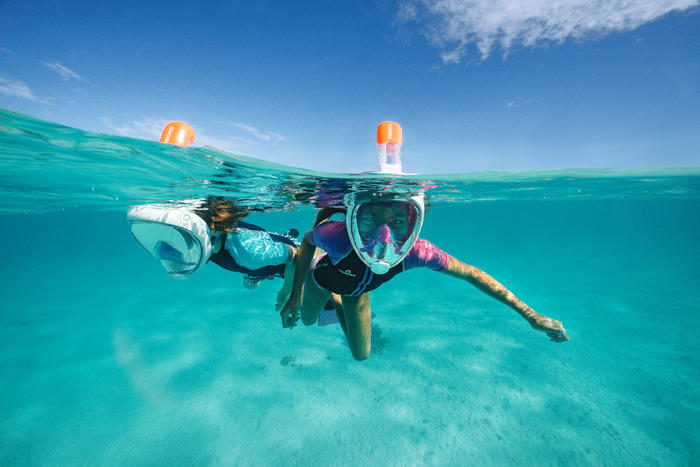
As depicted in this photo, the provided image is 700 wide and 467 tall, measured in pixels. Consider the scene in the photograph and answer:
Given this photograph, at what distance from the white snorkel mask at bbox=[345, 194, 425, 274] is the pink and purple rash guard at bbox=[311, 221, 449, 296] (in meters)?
0.34

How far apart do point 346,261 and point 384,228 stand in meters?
0.80

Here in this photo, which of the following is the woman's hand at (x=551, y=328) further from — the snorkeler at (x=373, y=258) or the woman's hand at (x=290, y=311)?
the woman's hand at (x=290, y=311)

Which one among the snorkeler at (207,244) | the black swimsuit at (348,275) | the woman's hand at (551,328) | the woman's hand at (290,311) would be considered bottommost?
the woman's hand at (290,311)

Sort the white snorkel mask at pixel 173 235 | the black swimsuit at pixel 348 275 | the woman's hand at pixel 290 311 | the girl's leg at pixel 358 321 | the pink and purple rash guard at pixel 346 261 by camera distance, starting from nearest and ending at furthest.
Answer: the white snorkel mask at pixel 173 235
the pink and purple rash guard at pixel 346 261
the black swimsuit at pixel 348 275
the woman's hand at pixel 290 311
the girl's leg at pixel 358 321

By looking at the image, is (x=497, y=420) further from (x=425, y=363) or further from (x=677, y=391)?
(x=677, y=391)

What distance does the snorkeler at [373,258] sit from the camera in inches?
124

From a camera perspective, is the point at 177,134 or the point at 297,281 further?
the point at 177,134

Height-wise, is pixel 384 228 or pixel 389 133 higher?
pixel 389 133

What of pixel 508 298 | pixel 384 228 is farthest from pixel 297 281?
pixel 508 298

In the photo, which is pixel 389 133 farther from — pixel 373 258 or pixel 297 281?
pixel 297 281

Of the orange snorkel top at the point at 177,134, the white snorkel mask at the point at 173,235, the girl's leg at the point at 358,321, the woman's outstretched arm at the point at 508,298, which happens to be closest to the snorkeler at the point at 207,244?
the white snorkel mask at the point at 173,235

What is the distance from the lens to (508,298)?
325 cm

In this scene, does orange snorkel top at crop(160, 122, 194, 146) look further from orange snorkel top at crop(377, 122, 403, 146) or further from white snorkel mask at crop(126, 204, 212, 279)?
orange snorkel top at crop(377, 122, 403, 146)

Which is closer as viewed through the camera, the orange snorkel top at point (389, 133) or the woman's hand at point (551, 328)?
the woman's hand at point (551, 328)
